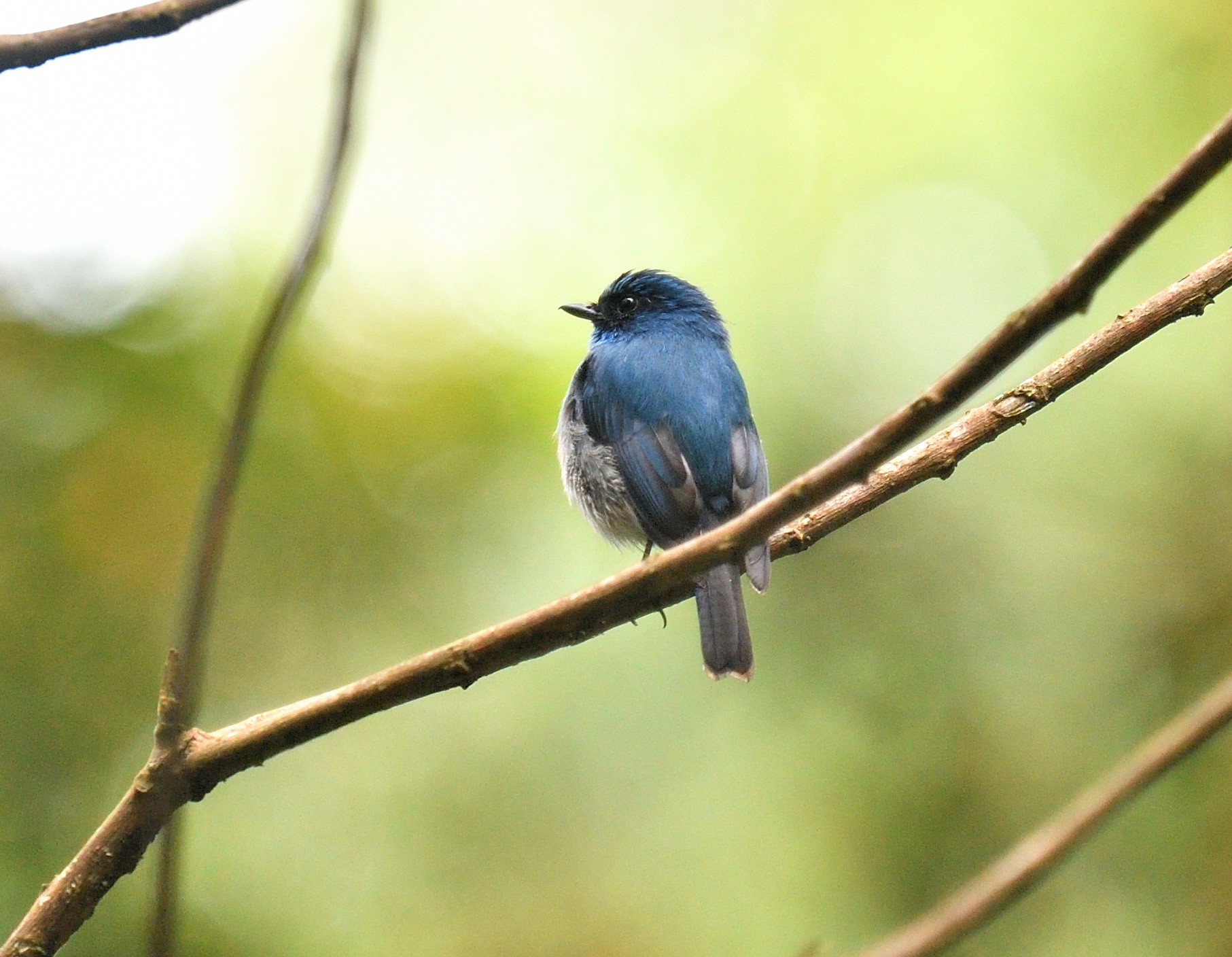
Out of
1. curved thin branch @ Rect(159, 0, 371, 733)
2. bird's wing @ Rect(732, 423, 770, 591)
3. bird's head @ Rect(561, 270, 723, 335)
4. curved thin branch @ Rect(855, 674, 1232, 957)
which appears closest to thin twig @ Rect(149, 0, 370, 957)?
curved thin branch @ Rect(159, 0, 371, 733)

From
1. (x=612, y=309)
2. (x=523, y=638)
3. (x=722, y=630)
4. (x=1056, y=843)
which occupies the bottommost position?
(x=722, y=630)

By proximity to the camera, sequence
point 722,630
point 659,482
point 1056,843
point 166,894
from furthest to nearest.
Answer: point 659,482
point 722,630
point 1056,843
point 166,894

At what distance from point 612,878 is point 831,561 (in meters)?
1.68

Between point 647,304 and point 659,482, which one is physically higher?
point 647,304

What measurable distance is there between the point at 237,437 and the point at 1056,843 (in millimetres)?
1153

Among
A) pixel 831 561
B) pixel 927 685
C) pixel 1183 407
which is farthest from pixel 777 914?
pixel 1183 407

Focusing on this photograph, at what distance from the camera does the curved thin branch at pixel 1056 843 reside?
59.4 inches

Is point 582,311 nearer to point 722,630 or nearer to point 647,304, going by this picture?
point 647,304

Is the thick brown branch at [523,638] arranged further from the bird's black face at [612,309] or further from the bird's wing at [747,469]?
the bird's black face at [612,309]

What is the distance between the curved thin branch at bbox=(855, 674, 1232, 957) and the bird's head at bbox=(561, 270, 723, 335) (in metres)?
3.71

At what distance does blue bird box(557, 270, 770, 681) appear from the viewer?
3535 mm

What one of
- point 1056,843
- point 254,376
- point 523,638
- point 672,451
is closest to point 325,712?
point 523,638

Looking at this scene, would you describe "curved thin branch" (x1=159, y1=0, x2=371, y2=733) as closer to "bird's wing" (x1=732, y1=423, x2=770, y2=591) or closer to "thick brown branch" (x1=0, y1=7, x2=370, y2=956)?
"thick brown branch" (x1=0, y1=7, x2=370, y2=956)

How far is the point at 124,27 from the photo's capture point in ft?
6.86
